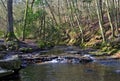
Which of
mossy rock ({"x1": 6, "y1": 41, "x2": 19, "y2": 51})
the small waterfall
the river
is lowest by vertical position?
the small waterfall

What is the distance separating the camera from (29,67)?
18609 millimetres

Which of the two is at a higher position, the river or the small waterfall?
the river

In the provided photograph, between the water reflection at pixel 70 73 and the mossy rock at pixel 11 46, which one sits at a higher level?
the mossy rock at pixel 11 46

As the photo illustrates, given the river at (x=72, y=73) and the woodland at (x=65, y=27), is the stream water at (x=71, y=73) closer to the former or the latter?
the river at (x=72, y=73)

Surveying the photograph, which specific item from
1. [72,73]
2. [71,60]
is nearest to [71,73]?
[72,73]

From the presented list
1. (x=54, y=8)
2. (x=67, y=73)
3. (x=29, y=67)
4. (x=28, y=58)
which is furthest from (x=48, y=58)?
(x=54, y=8)

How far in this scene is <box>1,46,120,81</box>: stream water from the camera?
14889 mm

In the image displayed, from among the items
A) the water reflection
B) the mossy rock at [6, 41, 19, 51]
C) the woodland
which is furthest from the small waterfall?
the woodland

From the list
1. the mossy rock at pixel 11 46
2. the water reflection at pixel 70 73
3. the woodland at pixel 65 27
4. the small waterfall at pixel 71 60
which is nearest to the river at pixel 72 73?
the water reflection at pixel 70 73

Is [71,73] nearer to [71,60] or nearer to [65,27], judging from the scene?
[71,60]

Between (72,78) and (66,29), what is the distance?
137ft

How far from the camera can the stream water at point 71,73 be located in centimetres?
1489

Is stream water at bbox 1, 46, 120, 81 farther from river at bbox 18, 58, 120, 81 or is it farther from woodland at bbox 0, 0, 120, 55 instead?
woodland at bbox 0, 0, 120, 55

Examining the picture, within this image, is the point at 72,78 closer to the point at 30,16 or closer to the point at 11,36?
the point at 11,36
